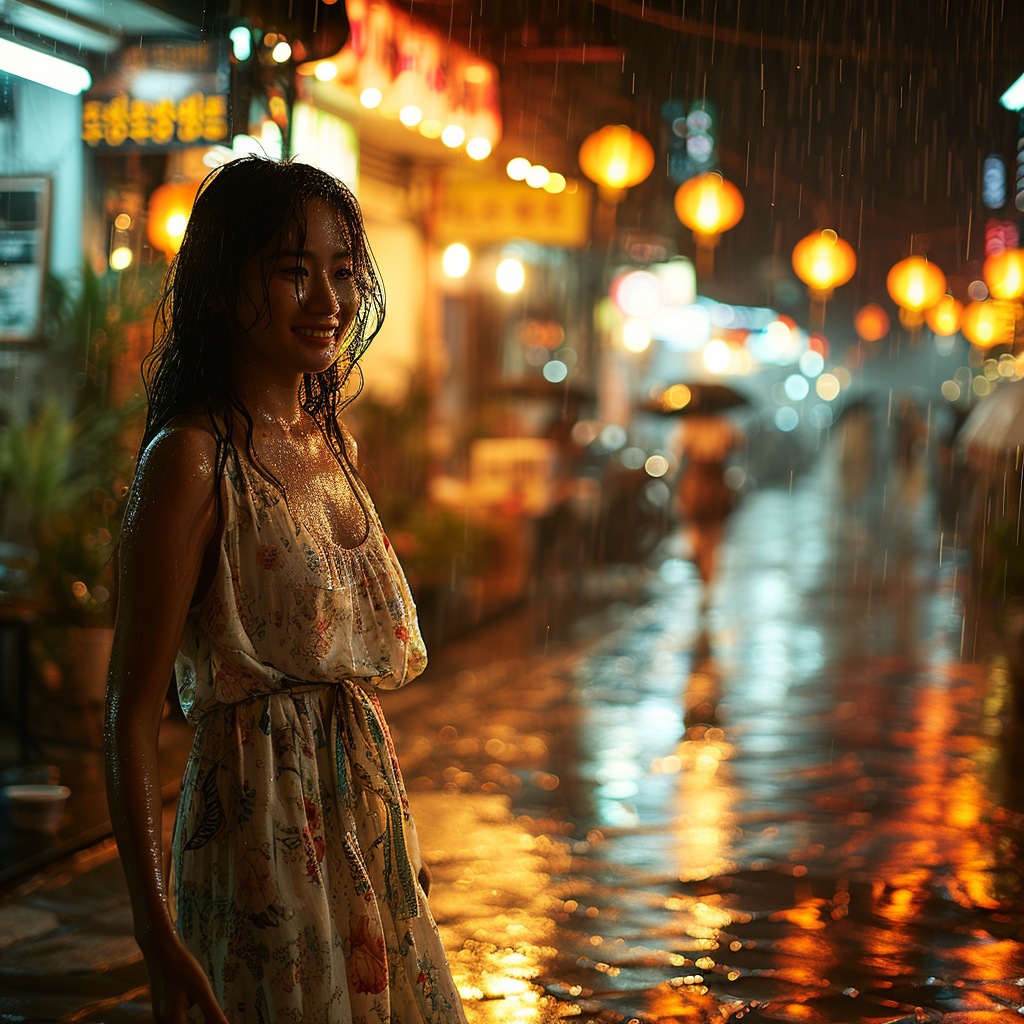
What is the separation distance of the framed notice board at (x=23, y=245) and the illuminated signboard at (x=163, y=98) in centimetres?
73

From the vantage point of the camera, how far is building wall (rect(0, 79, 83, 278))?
755cm

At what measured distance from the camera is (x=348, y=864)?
211 centimetres

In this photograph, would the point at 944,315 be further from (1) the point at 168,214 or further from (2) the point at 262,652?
(2) the point at 262,652

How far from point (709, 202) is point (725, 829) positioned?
24.9ft

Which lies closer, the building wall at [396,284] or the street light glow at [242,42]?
the street light glow at [242,42]

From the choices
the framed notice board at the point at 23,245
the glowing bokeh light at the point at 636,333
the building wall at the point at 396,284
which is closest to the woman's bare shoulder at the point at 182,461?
the framed notice board at the point at 23,245

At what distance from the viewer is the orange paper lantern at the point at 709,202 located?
1177 centimetres

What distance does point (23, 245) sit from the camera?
8039mm

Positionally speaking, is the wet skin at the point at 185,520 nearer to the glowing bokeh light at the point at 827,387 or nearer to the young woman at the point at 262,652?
the young woman at the point at 262,652

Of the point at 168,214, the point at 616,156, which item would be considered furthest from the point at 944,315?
the point at 168,214

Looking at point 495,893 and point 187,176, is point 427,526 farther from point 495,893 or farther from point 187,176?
point 495,893

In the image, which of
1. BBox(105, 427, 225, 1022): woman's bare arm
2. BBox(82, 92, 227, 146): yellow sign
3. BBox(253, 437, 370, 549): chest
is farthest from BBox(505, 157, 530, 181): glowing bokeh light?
BBox(105, 427, 225, 1022): woman's bare arm

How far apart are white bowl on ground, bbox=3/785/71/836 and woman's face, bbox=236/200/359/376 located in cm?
399

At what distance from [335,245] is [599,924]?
340cm
